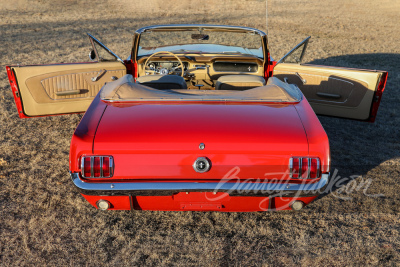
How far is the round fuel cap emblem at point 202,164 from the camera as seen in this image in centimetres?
268

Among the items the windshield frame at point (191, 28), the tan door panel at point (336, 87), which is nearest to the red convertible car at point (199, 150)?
the tan door panel at point (336, 87)

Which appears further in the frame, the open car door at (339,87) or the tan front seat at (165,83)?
the open car door at (339,87)

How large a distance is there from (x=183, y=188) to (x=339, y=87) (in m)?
2.72

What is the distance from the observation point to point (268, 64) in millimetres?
4992

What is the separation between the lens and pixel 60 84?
4547 mm

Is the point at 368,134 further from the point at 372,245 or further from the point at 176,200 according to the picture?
the point at 176,200

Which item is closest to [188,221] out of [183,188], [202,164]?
[183,188]

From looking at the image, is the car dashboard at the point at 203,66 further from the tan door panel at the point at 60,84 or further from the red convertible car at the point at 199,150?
the red convertible car at the point at 199,150

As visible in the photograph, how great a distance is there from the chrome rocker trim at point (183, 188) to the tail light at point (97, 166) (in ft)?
0.25

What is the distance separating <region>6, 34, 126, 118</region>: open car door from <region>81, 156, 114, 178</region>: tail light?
210cm

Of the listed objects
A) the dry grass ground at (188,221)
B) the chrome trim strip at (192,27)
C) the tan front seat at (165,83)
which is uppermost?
the chrome trim strip at (192,27)

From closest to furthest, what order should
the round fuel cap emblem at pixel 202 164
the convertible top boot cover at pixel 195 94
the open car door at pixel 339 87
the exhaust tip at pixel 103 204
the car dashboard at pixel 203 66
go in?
the round fuel cap emblem at pixel 202 164
the exhaust tip at pixel 103 204
the convertible top boot cover at pixel 195 94
the open car door at pixel 339 87
the car dashboard at pixel 203 66

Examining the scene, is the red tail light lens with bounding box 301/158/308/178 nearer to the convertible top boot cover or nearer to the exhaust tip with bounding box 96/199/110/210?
the convertible top boot cover

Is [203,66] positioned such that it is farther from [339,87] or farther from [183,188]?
[183,188]
